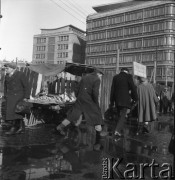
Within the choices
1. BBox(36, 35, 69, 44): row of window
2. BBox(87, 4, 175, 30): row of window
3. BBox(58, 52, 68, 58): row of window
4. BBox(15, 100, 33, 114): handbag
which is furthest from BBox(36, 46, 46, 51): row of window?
BBox(15, 100, 33, 114): handbag

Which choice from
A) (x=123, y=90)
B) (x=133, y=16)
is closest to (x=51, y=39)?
(x=133, y=16)

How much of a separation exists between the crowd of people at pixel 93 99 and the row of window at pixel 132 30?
61447 millimetres

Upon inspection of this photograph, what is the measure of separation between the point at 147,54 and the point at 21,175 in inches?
2777

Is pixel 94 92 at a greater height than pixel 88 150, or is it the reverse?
pixel 94 92

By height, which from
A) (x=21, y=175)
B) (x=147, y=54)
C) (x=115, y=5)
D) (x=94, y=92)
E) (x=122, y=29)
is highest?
(x=115, y=5)

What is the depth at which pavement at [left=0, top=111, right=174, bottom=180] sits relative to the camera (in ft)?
14.5

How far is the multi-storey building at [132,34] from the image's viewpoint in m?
67.1

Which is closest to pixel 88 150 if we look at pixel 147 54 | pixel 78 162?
pixel 78 162

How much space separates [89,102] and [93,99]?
0.12m

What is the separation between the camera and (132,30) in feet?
253

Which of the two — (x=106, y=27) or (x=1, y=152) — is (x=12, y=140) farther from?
(x=106, y=27)

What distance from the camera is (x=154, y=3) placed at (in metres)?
70.5

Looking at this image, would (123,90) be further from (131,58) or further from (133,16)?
(133,16)

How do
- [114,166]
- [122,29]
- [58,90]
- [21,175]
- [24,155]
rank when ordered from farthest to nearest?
[122,29]
[58,90]
[24,155]
[114,166]
[21,175]
